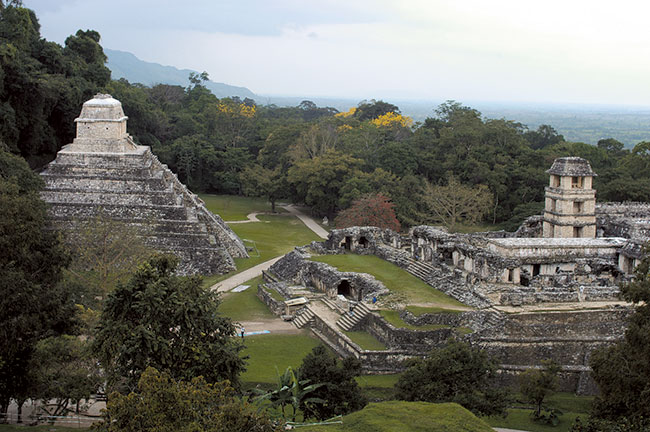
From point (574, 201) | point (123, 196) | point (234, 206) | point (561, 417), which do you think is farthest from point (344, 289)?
point (234, 206)

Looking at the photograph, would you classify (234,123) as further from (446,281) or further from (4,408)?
(4,408)

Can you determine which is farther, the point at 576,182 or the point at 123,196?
the point at 123,196

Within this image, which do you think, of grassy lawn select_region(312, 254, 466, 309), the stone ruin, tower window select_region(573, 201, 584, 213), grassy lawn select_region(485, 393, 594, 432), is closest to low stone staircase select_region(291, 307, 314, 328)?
the stone ruin

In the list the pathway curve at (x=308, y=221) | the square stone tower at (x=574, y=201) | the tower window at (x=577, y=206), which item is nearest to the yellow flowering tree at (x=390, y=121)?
the pathway curve at (x=308, y=221)

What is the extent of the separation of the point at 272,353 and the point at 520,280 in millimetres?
10167

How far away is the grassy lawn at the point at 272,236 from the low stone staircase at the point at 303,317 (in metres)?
6.80

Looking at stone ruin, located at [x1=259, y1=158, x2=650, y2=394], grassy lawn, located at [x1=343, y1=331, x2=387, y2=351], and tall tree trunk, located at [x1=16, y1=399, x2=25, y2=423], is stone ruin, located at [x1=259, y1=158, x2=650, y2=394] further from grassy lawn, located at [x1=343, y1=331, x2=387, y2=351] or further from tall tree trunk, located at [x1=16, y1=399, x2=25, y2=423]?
tall tree trunk, located at [x1=16, y1=399, x2=25, y2=423]

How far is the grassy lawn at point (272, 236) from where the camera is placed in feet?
126

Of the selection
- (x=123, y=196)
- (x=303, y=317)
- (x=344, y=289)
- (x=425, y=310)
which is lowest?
(x=303, y=317)

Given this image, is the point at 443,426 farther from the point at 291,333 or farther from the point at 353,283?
the point at 353,283

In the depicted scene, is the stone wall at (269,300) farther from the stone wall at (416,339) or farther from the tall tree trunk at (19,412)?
the tall tree trunk at (19,412)

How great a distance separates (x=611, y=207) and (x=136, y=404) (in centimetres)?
2891

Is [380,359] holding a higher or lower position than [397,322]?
lower

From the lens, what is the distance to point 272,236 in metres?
44.9
